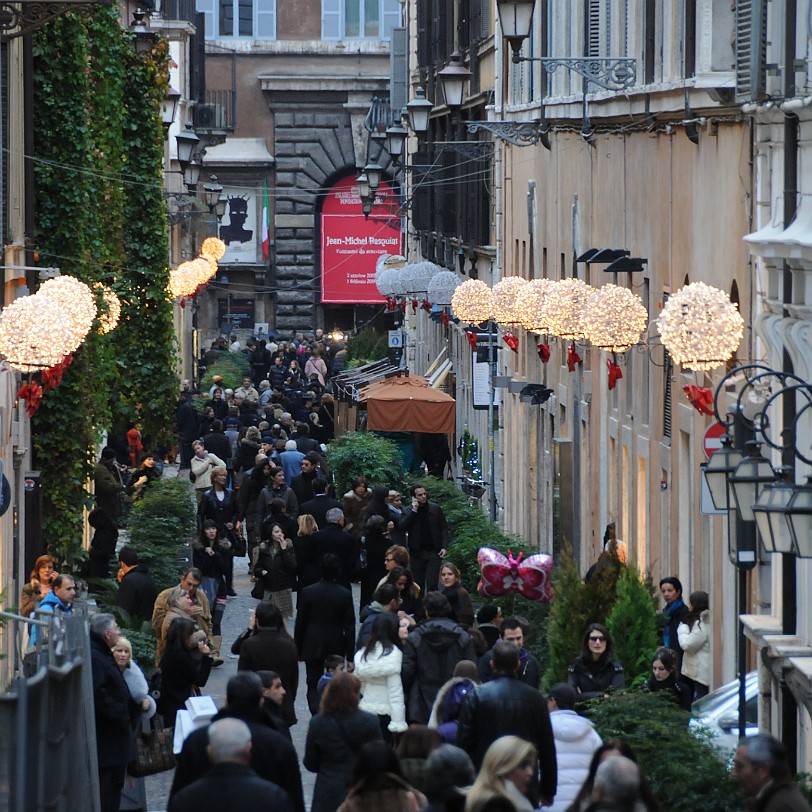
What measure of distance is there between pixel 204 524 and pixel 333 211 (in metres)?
41.8

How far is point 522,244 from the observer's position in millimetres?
28250

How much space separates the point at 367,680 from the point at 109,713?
5.33 ft

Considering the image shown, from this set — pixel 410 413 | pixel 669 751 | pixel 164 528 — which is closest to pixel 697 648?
pixel 669 751

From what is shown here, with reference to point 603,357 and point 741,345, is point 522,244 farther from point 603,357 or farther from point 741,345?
point 741,345

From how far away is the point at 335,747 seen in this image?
1014 cm

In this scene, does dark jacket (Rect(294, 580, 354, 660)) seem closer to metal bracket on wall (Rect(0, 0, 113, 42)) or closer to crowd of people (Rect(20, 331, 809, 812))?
crowd of people (Rect(20, 331, 809, 812))

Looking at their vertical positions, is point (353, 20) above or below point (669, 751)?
above

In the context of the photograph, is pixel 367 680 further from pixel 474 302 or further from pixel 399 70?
pixel 399 70

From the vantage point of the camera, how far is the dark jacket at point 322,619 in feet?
48.8

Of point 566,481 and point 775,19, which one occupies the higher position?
point 775,19

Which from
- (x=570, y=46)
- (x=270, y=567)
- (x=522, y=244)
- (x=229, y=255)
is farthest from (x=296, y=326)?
(x=270, y=567)

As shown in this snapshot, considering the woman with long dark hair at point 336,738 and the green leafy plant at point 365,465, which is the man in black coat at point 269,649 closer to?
the woman with long dark hair at point 336,738

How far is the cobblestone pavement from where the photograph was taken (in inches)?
538

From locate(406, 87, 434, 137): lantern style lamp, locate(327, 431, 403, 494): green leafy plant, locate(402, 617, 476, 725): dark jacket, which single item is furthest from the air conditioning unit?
locate(402, 617, 476, 725): dark jacket
